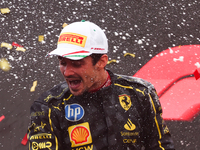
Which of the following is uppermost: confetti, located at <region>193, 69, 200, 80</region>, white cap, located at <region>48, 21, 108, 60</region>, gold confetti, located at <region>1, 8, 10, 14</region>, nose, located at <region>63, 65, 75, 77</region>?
gold confetti, located at <region>1, 8, 10, 14</region>

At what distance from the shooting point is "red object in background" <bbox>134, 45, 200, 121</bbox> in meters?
2.56

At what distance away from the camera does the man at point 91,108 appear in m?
1.37

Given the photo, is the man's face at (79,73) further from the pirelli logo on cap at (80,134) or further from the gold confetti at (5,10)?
the gold confetti at (5,10)

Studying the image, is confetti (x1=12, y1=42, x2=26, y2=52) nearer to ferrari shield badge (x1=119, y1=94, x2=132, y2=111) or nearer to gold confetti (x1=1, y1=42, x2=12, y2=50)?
gold confetti (x1=1, y1=42, x2=12, y2=50)

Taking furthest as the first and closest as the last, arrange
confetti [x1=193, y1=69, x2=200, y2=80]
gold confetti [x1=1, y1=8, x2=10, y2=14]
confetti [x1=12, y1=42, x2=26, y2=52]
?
gold confetti [x1=1, y1=8, x2=10, y2=14] → confetti [x1=12, y1=42, x2=26, y2=52] → confetti [x1=193, y1=69, x2=200, y2=80]

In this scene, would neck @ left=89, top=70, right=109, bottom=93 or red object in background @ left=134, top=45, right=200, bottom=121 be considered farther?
red object in background @ left=134, top=45, right=200, bottom=121

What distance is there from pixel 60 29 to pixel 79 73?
1915mm

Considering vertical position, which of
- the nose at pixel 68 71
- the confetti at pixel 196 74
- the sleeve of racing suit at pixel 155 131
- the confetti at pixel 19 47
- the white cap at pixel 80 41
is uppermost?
the confetti at pixel 19 47

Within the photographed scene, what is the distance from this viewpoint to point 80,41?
4.42ft

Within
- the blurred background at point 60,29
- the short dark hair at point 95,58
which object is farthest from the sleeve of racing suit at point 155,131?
the blurred background at point 60,29

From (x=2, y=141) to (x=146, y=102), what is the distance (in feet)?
5.38

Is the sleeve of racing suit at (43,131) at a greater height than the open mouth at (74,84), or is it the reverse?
the open mouth at (74,84)

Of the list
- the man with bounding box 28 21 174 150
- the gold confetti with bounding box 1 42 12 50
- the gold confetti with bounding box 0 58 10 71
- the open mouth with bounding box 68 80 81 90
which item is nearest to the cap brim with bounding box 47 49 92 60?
the man with bounding box 28 21 174 150

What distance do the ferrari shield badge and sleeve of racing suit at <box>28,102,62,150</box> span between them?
1.38 ft
